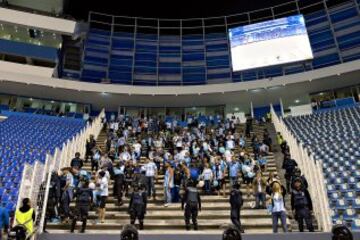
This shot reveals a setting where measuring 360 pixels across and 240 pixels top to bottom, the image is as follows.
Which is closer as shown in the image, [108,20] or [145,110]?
[145,110]

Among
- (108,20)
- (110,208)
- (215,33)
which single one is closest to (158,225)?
(110,208)

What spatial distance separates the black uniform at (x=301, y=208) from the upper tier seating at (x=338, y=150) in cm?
161

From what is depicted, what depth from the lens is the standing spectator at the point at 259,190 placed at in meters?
10.4

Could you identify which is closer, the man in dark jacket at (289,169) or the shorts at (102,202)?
the shorts at (102,202)

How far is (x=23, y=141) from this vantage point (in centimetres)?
1756

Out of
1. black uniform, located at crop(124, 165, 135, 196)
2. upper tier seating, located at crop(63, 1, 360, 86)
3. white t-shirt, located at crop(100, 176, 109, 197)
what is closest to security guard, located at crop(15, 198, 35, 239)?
white t-shirt, located at crop(100, 176, 109, 197)

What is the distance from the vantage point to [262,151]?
1509cm

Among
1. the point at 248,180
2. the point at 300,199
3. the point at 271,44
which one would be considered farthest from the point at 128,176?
the point at 271,44

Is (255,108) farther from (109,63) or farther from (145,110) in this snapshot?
(109,63)

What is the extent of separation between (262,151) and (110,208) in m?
7.09

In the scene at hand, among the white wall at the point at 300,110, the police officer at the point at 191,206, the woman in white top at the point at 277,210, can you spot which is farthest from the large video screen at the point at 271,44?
the police officer at the point at 191,206

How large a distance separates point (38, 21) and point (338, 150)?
2288 centimetres

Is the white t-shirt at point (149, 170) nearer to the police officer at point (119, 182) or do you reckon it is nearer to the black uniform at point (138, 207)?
the police officer at point (119, 182)

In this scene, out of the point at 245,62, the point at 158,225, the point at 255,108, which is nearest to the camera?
the point at 158,225
